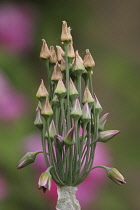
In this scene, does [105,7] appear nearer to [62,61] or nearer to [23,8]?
[23,8]

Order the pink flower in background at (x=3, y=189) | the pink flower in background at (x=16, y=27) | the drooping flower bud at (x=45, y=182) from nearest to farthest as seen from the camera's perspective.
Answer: the drooping flower bud at (x=45, y=182), the pink flower in background at (x=3, y=189), the pink flower in background at (x=16, y=27)

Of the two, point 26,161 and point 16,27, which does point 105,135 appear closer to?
point 26,161

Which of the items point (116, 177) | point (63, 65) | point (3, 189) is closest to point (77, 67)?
point (63, 65)

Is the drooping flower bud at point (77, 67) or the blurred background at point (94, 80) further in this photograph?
the blurred background at point (94, 80)

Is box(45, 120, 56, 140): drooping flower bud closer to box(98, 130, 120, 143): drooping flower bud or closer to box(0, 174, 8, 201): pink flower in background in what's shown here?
A: box(98, 130, 120, 143): drooping flower bud

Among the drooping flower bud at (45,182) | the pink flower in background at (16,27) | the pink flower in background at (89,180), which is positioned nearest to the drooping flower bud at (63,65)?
the drooping flower bud at (45,182)

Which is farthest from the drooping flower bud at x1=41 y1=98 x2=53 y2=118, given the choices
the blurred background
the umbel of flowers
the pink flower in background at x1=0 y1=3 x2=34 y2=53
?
the pink flower in background at x1=0 y1=3 x2=34 y2=53

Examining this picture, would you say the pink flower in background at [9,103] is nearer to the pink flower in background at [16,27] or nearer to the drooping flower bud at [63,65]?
the pink flower in background at [16,27]
